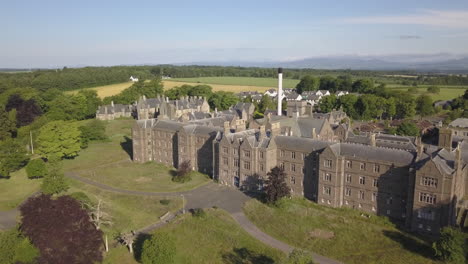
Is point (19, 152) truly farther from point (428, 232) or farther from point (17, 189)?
point (428, 232)

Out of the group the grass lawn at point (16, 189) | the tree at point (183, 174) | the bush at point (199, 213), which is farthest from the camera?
the tree at point (183, 174)

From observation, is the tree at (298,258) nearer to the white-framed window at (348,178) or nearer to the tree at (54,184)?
the white-framed window at (348,178)

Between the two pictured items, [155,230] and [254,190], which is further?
[254,190]

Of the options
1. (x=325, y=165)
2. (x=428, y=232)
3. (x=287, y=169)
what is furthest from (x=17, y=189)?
(x=428, y=232)

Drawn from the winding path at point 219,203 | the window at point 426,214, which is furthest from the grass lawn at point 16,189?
the window at point 426,214

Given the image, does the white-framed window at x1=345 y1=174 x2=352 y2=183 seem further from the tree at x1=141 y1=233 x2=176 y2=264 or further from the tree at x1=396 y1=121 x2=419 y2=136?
the tree at x1=396 y1=121 x2=419 y2=136

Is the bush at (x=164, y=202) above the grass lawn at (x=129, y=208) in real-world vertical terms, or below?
above

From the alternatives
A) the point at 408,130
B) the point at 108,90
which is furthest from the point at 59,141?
the point at 108,90

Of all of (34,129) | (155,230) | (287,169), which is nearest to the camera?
(155,230)
